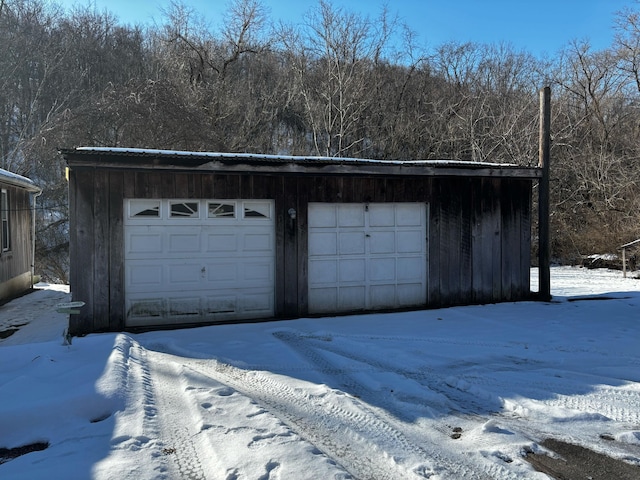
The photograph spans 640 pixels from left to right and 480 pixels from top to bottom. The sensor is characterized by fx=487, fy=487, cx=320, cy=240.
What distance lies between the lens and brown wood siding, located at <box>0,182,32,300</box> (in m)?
11.7

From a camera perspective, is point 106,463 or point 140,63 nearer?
point 106,463

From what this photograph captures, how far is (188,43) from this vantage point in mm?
24344

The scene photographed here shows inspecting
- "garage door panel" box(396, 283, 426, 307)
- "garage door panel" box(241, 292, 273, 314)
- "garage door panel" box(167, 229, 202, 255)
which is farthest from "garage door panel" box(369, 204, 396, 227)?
"garage door panel" box(167, 229, 202, 255)

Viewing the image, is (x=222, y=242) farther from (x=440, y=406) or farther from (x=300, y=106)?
(x=300, y=106)

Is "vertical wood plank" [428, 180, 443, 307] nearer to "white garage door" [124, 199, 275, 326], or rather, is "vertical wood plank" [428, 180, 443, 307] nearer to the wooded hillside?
"white garage door" [124, 199, 275, 326]

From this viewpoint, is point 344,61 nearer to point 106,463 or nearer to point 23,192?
point 23,192

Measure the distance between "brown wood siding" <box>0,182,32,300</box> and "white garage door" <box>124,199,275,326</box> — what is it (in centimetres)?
587

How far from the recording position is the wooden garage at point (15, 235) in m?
11.5

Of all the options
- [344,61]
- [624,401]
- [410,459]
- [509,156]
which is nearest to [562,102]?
[509,156]

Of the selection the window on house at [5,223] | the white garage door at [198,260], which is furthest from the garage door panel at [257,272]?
the window on house at [5,223]

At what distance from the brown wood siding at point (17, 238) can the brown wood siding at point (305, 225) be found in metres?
5.65

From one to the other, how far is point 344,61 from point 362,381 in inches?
809

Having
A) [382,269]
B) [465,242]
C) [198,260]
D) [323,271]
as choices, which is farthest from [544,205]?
[198,260]

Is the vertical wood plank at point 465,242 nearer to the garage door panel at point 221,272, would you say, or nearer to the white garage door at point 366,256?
the white garage door at point 366,256
